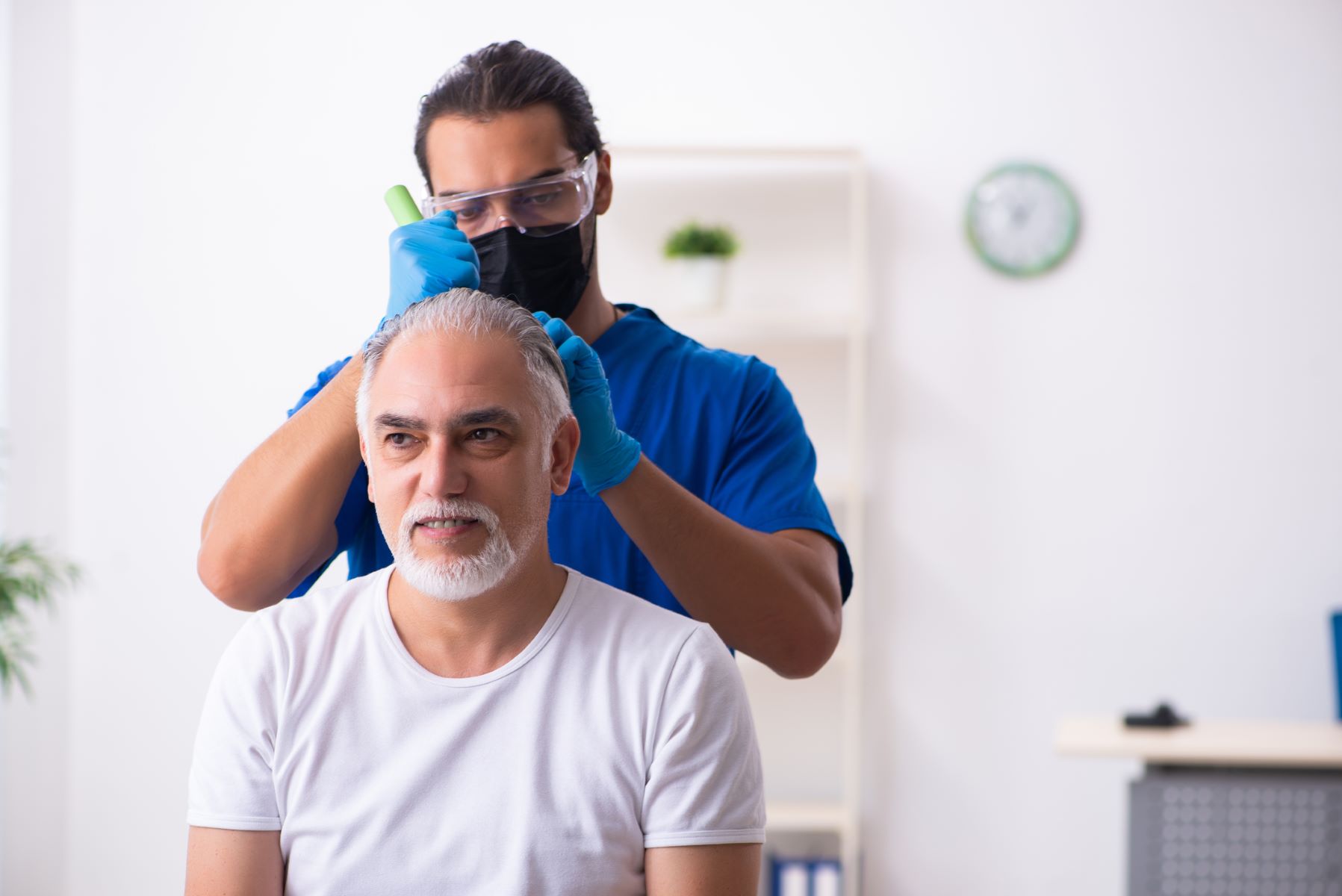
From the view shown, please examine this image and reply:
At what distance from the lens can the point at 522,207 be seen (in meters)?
1.35

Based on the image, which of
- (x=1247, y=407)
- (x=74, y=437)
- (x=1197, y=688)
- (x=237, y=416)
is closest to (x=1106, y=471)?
(x=1247, y=407)

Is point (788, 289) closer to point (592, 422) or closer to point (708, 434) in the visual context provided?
point (708, 434)

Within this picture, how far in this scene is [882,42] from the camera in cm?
346

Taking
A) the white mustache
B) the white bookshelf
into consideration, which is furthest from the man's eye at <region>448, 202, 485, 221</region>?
the white bookshelf

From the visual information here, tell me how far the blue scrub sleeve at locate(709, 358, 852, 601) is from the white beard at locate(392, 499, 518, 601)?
0.33m

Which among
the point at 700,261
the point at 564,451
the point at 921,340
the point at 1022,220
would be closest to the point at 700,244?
the point at 700,261

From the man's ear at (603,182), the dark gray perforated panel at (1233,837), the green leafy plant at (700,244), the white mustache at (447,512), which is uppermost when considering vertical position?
the green leafy plant at (700,244)

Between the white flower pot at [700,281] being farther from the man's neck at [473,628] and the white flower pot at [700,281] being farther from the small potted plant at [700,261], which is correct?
the man's neck at [473,628]

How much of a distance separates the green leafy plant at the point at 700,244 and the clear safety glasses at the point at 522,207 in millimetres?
1962

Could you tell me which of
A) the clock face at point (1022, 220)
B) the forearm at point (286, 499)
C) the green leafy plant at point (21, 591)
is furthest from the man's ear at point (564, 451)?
the clock face at point (1022, 220)

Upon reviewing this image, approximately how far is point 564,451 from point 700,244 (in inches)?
83.9

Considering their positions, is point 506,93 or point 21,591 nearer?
point 506,93

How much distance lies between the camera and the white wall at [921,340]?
11.1 ft

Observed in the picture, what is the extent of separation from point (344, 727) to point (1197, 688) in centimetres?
286
